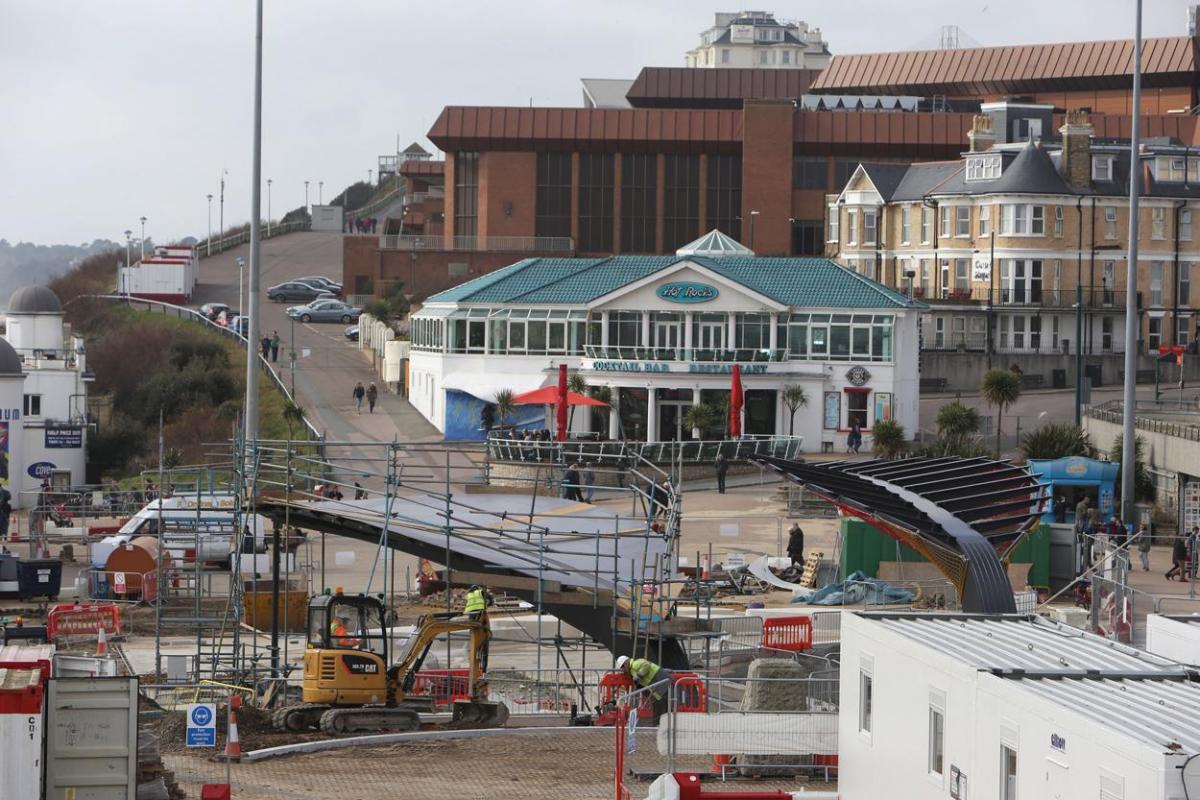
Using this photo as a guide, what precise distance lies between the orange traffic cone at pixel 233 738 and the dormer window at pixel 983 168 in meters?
53.7

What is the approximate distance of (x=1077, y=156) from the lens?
7438cm

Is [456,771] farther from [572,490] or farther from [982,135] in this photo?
[982,135]

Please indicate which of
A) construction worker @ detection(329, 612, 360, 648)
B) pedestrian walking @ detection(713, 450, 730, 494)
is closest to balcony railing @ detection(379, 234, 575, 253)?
pedestrian walking @ detection(713, 450, 730, 494)

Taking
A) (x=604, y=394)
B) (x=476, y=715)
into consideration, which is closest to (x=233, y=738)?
(x=476, y=715)

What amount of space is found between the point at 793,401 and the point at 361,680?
1383 inches

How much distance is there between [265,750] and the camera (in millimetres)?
23391

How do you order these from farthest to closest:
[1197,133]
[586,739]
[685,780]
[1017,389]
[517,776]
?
[1197,133]
[1017,389]
[586,739]
[517,776]
[685,780]

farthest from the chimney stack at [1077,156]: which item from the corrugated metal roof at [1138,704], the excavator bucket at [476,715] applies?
the corrugated metal roof at [1138,704]

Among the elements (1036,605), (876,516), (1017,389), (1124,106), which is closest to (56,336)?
(1017,389)

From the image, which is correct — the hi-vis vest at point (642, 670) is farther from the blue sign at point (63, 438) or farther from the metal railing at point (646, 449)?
the blue sign at point (63, 438)

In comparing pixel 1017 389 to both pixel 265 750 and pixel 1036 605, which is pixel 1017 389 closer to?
pixel 1036 605

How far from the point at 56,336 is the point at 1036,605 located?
45251 mm

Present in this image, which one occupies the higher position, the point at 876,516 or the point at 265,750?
the point at 876,516

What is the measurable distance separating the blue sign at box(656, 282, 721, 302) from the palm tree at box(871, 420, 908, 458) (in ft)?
27.6
